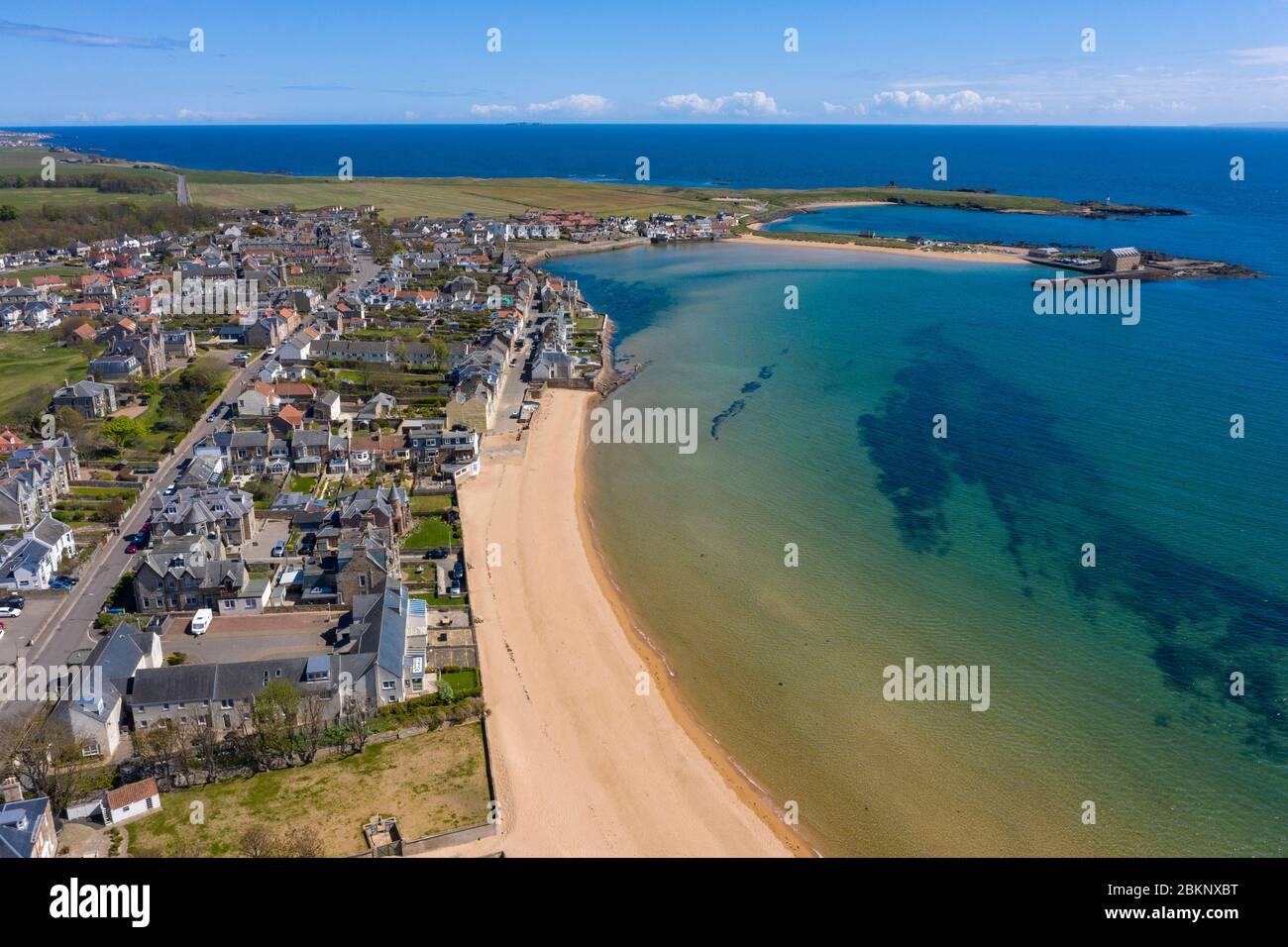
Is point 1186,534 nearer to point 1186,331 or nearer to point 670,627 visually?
point 670,627

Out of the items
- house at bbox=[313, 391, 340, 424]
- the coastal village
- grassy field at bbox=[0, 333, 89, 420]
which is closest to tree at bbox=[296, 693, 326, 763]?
the coastal village

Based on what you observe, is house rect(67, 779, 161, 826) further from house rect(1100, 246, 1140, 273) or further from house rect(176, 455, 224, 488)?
house rect(1100, 246, 1140, 273)

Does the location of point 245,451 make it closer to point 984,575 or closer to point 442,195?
point 984,575

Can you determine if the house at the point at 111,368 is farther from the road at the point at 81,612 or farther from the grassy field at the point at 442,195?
the grassy field at the point at 442,195

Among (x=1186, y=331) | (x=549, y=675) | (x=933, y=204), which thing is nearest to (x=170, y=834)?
(x=549, y=675)

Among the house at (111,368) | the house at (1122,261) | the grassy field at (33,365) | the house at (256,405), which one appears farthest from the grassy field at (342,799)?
the house at (1122,261)

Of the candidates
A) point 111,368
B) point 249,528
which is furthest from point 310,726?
point 111,368
